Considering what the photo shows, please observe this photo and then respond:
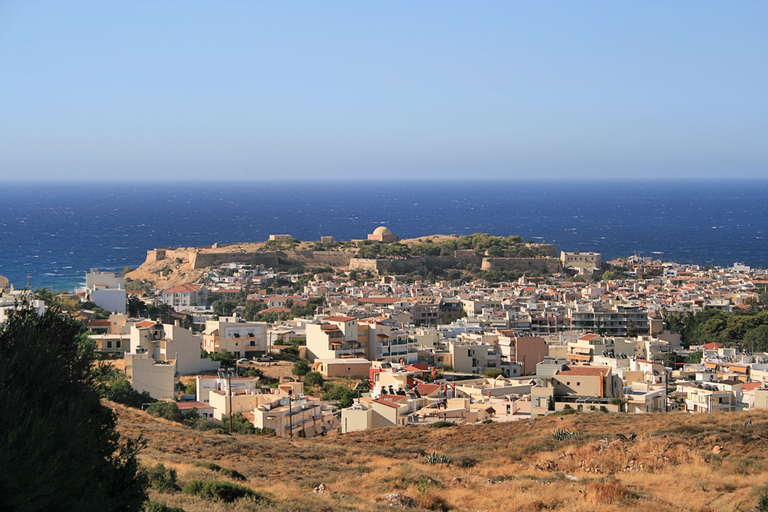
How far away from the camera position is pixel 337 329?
2609 cm

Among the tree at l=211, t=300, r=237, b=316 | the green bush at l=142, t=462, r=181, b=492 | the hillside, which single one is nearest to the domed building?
the tree at l=211, t=300, r=237, b=316

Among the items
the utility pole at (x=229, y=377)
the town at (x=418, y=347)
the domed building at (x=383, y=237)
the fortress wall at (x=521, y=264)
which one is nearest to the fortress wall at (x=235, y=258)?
the town at (x=418, y=347)

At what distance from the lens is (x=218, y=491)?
9633 mm

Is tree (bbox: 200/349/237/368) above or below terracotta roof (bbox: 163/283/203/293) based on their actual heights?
above

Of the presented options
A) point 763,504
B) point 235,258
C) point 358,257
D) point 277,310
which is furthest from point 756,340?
point 235,258

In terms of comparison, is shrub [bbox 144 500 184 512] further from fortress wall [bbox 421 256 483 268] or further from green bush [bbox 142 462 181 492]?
fortress wall [bbox 421 256 483 268]

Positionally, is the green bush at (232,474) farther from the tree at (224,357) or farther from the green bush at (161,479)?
the tree at (224,357)

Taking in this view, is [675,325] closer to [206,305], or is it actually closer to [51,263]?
[206,305]

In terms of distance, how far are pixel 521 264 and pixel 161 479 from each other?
49114 mm

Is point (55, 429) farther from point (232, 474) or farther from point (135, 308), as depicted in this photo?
point (135, 308)

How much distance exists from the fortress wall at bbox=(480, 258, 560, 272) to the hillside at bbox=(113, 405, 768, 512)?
4085cm

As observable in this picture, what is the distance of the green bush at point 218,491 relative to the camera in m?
9.58

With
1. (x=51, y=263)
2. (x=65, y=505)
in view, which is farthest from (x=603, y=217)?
(x=65, y=505)

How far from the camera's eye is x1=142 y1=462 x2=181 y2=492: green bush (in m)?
9.76
